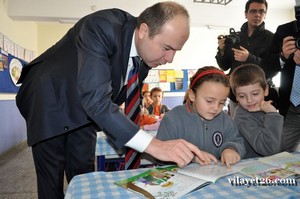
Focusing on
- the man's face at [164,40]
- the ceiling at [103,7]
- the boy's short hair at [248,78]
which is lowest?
the boy's short hair at [248,78]

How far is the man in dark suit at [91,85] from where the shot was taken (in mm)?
860

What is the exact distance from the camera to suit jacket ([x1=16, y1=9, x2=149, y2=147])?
2.82ft

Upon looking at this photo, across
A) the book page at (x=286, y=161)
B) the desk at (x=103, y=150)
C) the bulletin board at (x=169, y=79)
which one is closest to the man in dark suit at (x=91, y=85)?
the book page at (x=286, y=161)

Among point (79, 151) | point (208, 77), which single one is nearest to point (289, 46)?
point (208, 77)

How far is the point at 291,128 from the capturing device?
1680 mm

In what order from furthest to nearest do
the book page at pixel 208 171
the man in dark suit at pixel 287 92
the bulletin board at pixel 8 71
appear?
the bulletin board at pixel 8 71, the man in dark suit at pixel 287 92, the book page at pixel 208 171

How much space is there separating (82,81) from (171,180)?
1.38 feet

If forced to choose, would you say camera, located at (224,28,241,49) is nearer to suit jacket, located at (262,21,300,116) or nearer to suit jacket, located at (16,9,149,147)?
suit jacket, located at (262,21,300,116)

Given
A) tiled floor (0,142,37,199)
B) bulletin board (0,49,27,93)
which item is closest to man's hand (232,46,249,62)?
tiled floor (0,142,37,199)

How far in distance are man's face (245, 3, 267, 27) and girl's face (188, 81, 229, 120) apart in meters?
1.33

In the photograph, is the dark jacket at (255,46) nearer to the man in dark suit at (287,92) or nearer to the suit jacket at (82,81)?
the man in dark suit at (287,92)

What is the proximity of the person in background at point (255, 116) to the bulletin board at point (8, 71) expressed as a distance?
310 centimetres

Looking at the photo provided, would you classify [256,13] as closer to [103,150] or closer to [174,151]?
[103,150]

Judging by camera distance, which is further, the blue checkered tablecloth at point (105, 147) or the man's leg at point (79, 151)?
the blue checkered tablecloth at point (105, 147)
